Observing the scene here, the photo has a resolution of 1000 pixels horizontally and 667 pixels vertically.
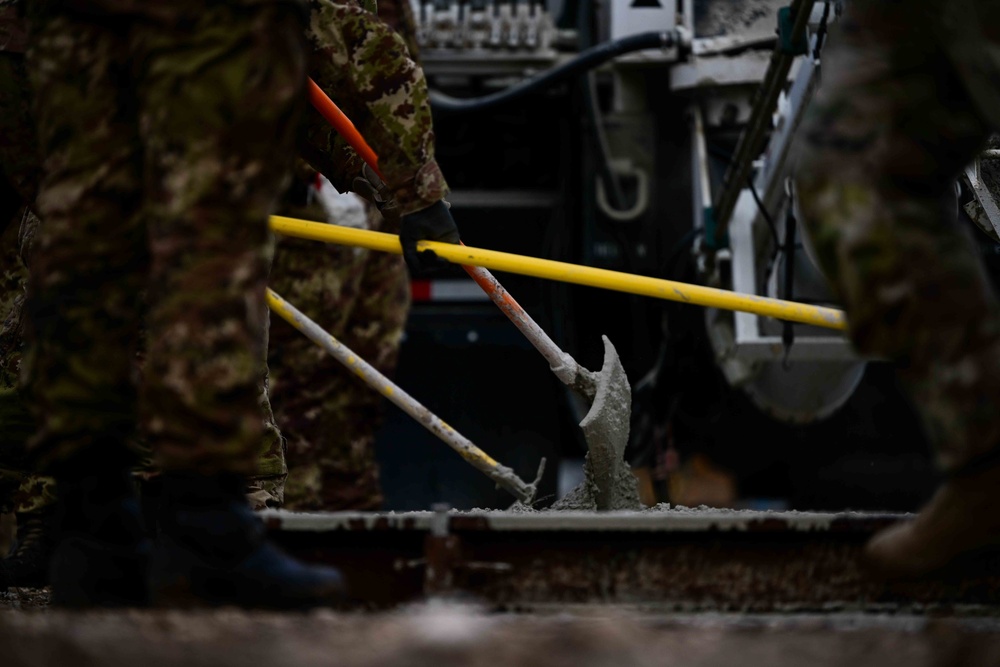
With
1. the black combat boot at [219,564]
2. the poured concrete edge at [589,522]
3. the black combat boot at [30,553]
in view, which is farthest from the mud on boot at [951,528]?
the black combat boot at [30,553]

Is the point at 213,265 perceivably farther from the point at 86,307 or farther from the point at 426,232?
the point at 426,232

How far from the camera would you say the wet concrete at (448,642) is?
1271mm

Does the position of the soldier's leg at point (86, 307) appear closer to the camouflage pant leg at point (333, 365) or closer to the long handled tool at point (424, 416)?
the long handled tool at point (424, 416)

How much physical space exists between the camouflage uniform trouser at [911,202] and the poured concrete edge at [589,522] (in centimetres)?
56

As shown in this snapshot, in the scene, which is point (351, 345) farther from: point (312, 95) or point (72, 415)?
point (72, 415)

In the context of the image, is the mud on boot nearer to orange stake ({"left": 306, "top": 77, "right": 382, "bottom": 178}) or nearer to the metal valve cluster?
orange stake ({"left": 306, "top": 77, "right": 382, "bottom": 178})

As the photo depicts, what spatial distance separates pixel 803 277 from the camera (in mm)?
4125

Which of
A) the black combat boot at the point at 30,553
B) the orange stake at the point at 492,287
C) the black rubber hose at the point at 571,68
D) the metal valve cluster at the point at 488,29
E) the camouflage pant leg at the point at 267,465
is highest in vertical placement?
the metal valve cluster at the point at 488,29

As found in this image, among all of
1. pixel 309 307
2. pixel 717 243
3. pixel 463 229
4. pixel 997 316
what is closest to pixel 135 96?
pixel 997 316

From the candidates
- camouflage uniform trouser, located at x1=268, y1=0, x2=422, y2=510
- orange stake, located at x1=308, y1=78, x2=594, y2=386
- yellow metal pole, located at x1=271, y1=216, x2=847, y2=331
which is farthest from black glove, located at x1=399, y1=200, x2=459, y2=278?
camouflage uniform trouser, located at x1=268, y1=0, x2=422, y2=510

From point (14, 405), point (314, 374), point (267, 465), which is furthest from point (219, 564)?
point (314, 374)

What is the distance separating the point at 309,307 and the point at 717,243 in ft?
4.65

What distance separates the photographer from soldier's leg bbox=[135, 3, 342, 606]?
161 cm

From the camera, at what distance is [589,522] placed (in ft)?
6.70
